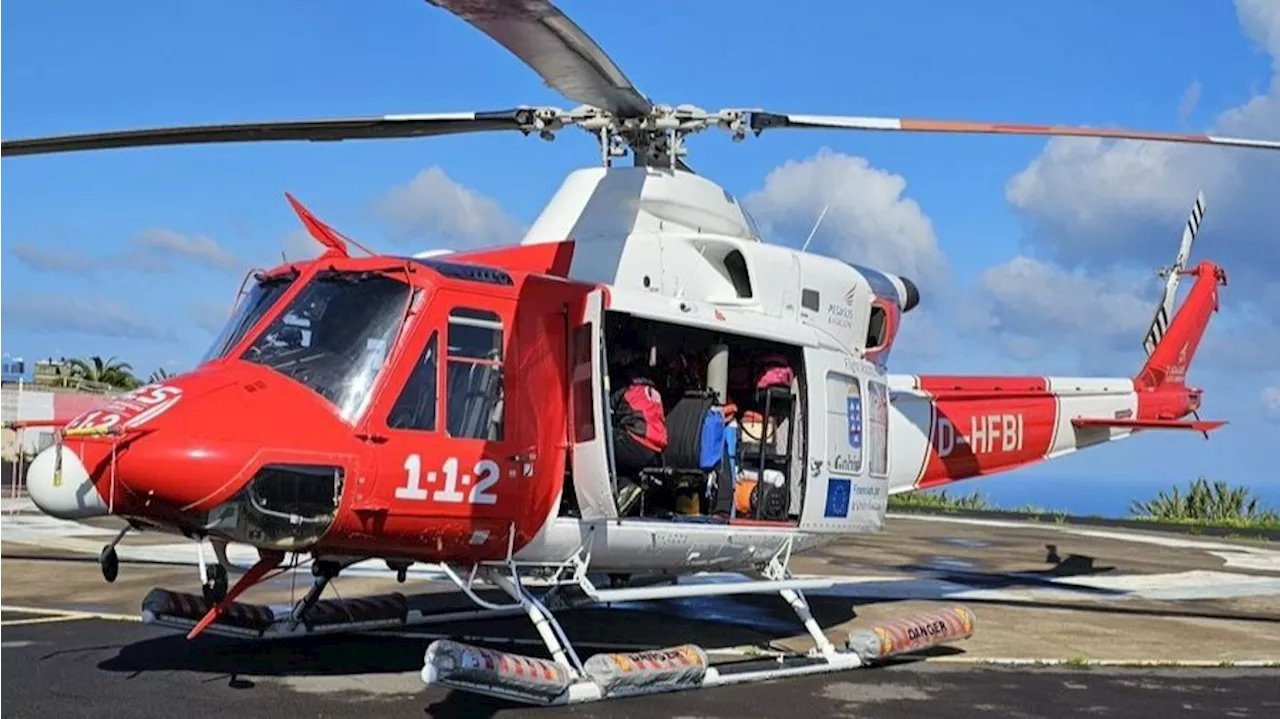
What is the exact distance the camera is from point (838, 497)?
10641mm

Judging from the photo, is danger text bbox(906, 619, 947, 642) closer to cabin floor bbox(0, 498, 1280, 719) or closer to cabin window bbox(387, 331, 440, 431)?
cabin floor bbox(0, 498, 1280, 719)

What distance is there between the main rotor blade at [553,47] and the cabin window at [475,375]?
1.64 metres

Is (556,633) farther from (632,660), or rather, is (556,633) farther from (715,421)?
(715,421)

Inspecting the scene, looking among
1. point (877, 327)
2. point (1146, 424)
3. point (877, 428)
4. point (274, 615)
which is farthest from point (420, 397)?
point (1146, 424)

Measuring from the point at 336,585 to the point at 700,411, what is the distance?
624 cm

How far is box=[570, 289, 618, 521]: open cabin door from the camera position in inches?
348

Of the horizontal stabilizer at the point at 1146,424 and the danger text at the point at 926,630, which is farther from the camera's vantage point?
the horizontal stabilizer at the point at 1146,424

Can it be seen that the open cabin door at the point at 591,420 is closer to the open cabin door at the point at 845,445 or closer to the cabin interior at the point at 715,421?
the cabin interior at the point at 715,421

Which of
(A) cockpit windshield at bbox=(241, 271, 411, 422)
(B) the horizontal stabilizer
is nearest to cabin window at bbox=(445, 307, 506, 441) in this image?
(A) cockpit windshield at bbox=(241, 271, 411, 422)

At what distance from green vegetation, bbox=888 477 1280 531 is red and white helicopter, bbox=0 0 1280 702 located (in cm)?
2387

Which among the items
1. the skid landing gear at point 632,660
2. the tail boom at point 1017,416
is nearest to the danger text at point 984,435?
the tail boom at point 1017,416

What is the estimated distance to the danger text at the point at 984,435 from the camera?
13.3m

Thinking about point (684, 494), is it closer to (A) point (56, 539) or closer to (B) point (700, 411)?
(B) point (700, 411)

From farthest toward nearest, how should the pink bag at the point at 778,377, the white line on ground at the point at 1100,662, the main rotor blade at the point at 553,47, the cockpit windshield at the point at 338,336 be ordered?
1. the white line on ground at the point at 1100,662
2. the pink bag at the point at 778,377
3. the cockpit windshield at the point at 338,336
4. the main rotor blade at the point at 553,47
